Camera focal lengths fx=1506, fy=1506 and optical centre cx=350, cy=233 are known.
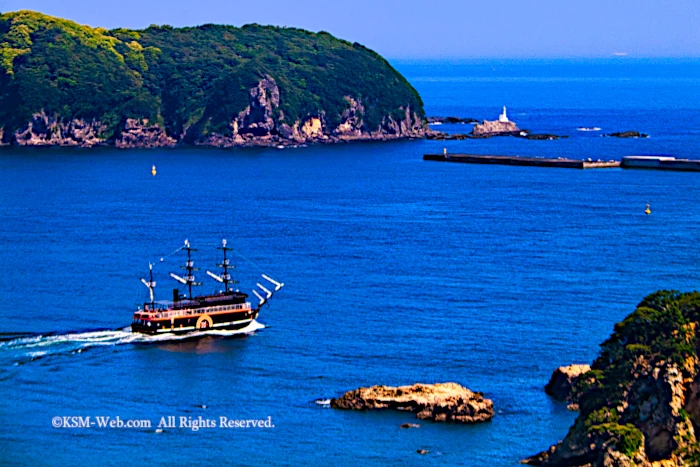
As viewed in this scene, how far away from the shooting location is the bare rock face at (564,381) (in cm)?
6025

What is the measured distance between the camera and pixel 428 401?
193 feet

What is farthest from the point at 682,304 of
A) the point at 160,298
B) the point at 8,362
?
the point at 160,298

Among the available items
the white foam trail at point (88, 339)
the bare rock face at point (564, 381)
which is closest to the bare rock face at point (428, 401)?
the bare rock face at point (564, 381)

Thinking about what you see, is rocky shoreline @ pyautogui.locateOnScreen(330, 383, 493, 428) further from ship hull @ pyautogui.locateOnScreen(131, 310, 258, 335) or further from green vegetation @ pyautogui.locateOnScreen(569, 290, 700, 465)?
ship hull @ pyautogui.locateOnScreen(131, 310, 258, 335)

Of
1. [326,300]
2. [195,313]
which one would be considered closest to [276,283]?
[326,300]

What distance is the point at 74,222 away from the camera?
378ft

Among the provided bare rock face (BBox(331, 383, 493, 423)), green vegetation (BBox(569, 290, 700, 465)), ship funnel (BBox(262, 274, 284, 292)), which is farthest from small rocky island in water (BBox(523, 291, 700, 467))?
ship funnel (BBox(262, 274, 284, 292))

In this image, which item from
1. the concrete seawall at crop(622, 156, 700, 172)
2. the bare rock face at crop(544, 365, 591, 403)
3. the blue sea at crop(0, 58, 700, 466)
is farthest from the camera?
the concrete seawall at crop(622, 156, 700, 172)

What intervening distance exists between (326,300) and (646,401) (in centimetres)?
3613

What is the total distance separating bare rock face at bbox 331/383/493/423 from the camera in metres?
57.8

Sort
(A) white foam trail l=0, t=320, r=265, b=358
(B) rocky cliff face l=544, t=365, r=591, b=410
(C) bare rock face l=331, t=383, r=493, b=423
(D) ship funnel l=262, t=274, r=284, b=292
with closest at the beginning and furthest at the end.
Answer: (C) bare rock face l=331, t=383, r=493, b=423
(B) rocky cliff face l=544, t=365, r=591, b=410
(A) white foam trail l=0, t=320, r=265, b=358
(D) ship funnel l=262, t=274, r=284, b=292

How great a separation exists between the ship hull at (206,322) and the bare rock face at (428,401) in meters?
18.3

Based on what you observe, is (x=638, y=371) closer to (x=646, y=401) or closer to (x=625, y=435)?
(x=646, y=401)

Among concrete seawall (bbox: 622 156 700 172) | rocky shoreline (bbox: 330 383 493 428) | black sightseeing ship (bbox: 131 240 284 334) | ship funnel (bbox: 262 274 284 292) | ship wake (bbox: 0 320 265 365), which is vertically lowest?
rocky shoreline (bbox: 330 383 493 428)
